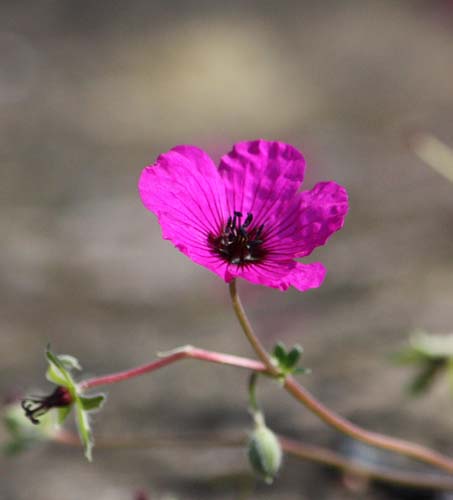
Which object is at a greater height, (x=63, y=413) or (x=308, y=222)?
(x=308, y=222)

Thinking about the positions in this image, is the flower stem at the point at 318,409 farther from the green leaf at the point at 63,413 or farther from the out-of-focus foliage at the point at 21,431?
the out-of-focus foliage at the point at 21,431

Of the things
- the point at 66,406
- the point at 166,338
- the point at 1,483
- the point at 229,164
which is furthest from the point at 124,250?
the point at 66,406

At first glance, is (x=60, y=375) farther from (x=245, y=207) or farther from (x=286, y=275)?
(x=245, y=207)

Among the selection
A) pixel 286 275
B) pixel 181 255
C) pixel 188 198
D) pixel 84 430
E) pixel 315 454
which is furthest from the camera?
pixel 181 255

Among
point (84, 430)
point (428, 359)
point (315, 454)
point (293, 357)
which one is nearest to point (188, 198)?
point (293, 357)

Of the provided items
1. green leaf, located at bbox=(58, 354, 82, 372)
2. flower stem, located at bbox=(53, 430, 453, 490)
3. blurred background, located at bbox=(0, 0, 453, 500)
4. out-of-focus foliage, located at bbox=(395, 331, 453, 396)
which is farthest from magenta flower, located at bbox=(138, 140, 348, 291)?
blurred background, located at bbox=(0, 0, 453, 500)
